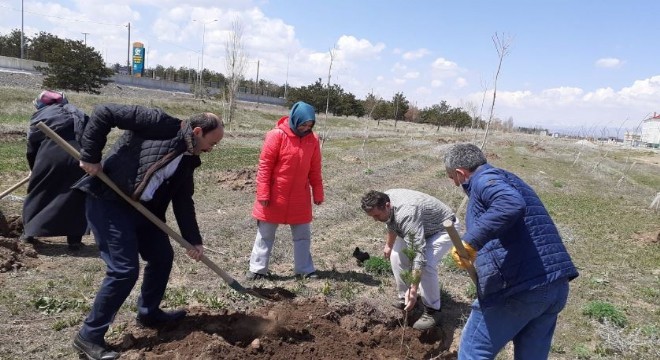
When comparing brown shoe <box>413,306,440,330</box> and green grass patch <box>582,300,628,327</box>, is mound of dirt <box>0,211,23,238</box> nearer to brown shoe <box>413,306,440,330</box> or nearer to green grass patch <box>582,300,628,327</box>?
brown shoe <box>413,306,440,330</box>

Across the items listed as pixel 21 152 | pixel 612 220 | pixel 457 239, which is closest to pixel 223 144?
pixel 21 152

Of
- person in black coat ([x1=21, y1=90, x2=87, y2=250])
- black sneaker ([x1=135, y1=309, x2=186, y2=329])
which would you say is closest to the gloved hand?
black sneaker ([x1=135, y1=309, x2=186, y2=329])

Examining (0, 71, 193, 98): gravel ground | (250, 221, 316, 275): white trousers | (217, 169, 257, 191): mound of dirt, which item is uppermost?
(0, 71, 193, 98): gravel ground

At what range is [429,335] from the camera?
15.5 feet

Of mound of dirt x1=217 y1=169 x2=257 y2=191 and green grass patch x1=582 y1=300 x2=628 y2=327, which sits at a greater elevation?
green grass patch x1=582 y1=300 x2=628 y2=327

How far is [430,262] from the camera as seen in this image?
4738mm

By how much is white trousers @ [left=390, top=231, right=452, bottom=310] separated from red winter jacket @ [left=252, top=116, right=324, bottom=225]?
1161 mm

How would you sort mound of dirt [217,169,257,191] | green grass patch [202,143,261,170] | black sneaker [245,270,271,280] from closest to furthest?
black sneaker [245,270,271,280]
mound of dirt [217,169,257,191]
green grass patch [202,143,261,170]

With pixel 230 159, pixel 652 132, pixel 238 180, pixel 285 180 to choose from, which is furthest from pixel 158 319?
pixel 652 132

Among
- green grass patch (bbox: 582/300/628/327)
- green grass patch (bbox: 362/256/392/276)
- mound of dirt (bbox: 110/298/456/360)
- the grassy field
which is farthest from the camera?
green grass patch (bbox: 362/256/392/276)

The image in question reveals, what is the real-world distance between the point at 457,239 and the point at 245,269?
3.69 meters

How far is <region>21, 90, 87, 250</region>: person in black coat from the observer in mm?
5664

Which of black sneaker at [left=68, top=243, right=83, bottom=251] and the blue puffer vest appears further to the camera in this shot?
black sneaker at [left=68, top=243, right=83, bottom=251]

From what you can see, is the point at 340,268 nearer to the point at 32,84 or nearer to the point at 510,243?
the point at 510,243
